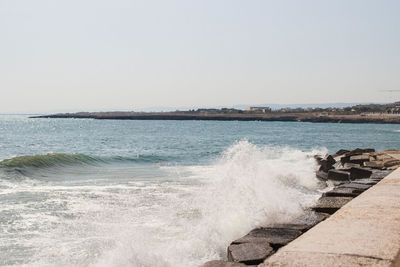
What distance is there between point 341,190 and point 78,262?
4398mm

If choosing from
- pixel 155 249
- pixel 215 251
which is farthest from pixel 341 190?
pixel 155 249

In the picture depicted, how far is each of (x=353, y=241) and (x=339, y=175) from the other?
27.8 feet

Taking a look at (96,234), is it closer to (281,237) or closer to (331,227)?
(281,237)

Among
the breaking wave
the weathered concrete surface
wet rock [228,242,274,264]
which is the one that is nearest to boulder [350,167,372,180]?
the weathered concrete surface

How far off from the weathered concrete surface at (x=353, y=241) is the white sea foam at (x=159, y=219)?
1370mm

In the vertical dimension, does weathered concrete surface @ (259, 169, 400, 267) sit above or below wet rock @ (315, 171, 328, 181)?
above

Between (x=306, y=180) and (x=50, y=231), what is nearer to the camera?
(x=50, y=231)

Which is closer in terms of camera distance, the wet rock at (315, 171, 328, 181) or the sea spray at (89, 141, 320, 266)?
the sea spray at (89, 141, 320, 266)

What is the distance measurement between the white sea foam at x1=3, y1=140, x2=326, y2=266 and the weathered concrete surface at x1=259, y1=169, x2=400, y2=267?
4.49 feet

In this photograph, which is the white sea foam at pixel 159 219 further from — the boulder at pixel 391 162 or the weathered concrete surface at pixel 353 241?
the boulder at pixel 391 162

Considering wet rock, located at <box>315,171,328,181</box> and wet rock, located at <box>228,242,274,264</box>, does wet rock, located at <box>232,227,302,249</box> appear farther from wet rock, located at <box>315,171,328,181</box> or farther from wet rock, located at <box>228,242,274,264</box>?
wet rock, located at <box>315,171,328,181</box>

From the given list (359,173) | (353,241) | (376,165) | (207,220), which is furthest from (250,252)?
(376,165)

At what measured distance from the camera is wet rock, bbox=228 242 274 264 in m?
4.25

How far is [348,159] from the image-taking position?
15.7 m
